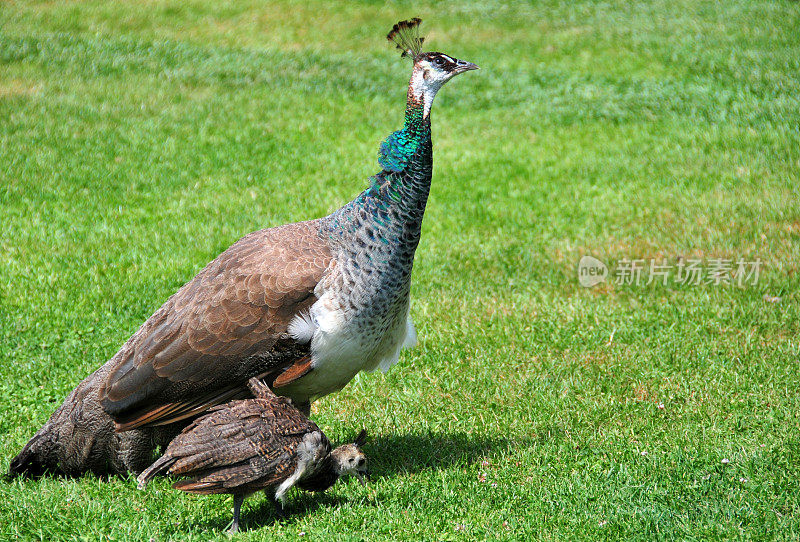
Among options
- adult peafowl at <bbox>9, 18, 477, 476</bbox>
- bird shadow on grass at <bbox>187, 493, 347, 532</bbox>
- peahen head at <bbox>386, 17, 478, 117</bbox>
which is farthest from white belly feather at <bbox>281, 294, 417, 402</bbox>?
peahen head at <bbox>386, 17, 478, 117</bbox>

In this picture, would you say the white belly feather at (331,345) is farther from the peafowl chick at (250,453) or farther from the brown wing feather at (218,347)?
the peafowl chick at (250,453)

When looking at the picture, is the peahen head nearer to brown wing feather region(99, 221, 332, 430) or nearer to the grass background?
brown wing feather region(99, 221, 332, 430)

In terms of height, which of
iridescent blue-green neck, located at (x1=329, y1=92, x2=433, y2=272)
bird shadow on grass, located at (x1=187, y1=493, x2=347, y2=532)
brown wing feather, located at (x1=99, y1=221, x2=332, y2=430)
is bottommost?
bird shadow on grass, located at (x1=187, y1=493, x2=347, y2=532)

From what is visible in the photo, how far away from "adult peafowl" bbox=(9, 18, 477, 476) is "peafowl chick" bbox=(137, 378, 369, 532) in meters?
0.23

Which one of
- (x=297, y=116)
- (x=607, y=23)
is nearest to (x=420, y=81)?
(x=297, y=116)

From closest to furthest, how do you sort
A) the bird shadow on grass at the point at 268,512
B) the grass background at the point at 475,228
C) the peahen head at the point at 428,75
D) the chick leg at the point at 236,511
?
the chick leg at the point at 236,511 → the bird shadow on grass at the point at 268,512 → the grass background at the point at 475,228 → the peahen head at the point at 428,75

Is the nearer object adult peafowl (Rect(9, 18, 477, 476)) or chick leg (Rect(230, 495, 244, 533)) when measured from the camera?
chick leg (Rect(230, 495, 244, 533))

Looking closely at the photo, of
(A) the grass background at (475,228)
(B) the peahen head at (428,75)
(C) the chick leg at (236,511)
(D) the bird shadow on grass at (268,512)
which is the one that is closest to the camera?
(C) the chick leg at (236,511)

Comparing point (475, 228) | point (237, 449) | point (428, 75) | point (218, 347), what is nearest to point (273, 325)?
point (218, 347)

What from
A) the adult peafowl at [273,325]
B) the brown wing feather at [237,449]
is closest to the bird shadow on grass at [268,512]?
the brown wing feather at [237,449]

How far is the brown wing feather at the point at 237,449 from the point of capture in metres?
4.34

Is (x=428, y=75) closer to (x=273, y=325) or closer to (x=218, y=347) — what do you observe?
(x=273, y=325)

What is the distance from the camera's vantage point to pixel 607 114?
1225cm

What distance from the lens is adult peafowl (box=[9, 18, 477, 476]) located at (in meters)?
4.75
